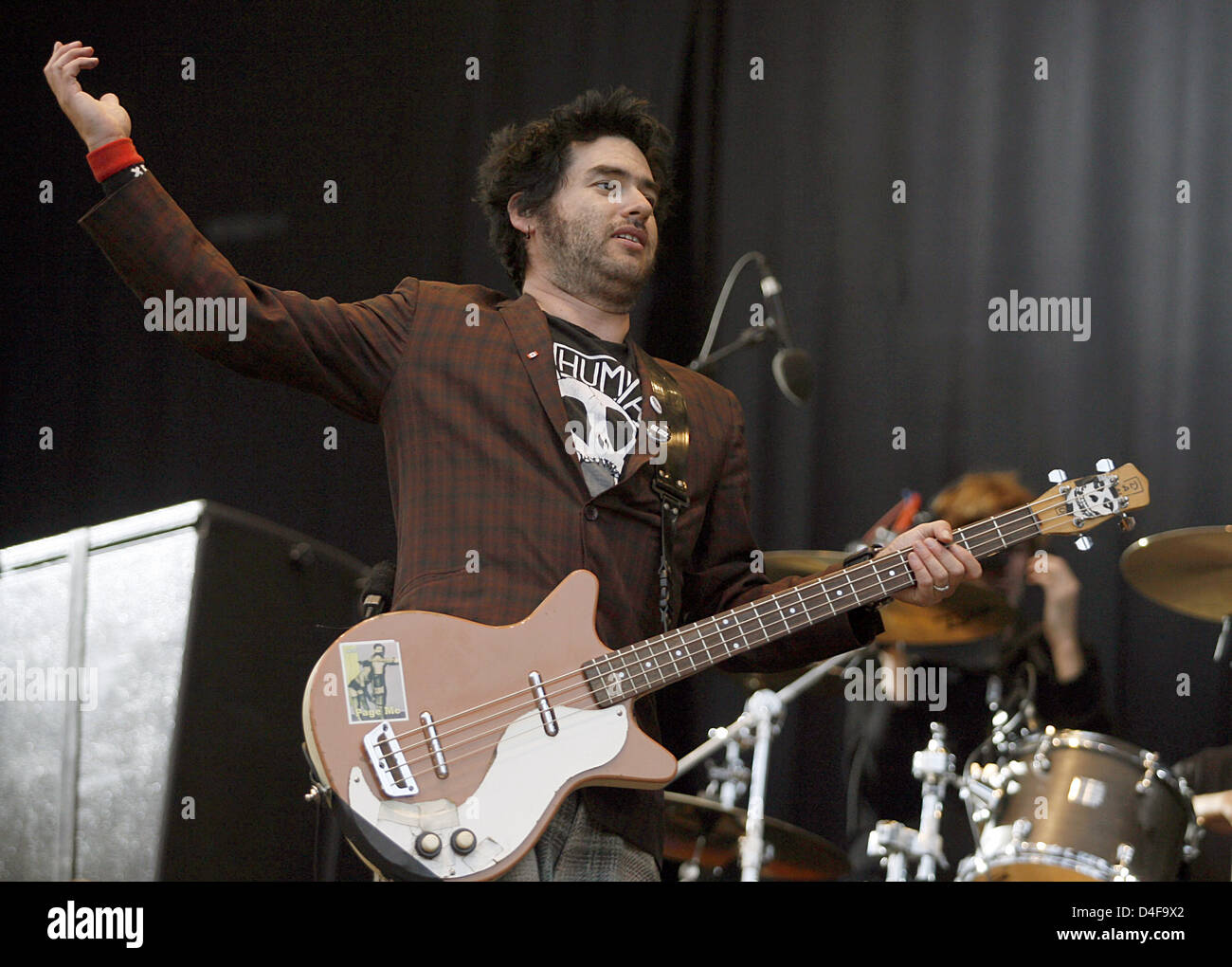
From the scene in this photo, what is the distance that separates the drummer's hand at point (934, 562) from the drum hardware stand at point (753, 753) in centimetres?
68

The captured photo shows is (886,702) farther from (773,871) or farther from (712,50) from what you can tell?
(712,50)

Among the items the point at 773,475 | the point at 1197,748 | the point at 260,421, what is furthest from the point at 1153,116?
the point at 260,421

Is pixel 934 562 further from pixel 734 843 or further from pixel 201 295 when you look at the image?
pixel 201 295

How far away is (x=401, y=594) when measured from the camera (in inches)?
97.0

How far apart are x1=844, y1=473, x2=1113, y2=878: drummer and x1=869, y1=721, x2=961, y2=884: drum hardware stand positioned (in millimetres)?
65

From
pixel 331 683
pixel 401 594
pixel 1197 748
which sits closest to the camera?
pixel 331 683

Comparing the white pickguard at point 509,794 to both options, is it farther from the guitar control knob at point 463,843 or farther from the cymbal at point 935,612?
the cymbal at point 935,612

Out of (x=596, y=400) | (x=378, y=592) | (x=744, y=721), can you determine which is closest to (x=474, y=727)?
(x=378, y=592)

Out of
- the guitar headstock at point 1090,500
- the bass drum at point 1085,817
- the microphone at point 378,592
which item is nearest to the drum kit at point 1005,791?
the bass drum at point 1085,817

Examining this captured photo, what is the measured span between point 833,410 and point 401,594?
4.66 feet

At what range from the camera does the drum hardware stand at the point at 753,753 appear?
10.9 ft

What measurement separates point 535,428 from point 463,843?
0.80m

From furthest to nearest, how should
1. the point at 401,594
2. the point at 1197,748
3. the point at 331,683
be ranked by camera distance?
the point at 1197,748, the point at 401,594, the point at 331,683

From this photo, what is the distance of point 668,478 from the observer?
2668 mm
